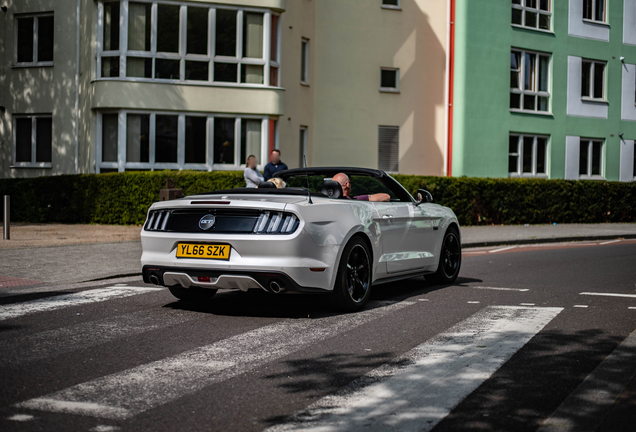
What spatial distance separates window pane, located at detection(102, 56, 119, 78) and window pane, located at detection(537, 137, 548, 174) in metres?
17.1

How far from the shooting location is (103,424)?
399 centimetres

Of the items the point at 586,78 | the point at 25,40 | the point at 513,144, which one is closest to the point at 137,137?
the point at 25,40

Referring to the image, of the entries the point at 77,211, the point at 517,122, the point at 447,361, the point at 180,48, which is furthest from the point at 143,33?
the point at 447,361

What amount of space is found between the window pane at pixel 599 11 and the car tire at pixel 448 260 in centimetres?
2599

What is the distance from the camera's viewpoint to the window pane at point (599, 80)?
32594 mm

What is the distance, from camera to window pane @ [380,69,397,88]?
28281mm

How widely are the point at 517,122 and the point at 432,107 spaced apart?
3.56 m

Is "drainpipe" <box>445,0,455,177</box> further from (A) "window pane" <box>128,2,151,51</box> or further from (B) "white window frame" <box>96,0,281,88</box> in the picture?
(A) "window pane" <box>128,2,151,51</box>

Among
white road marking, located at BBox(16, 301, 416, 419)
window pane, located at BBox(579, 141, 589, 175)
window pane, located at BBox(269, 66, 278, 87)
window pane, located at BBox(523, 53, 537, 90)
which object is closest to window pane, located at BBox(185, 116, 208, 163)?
window pane, located at BBox(269, 66, 278, 87)

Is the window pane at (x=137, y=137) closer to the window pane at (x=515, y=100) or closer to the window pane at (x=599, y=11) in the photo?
the window pane at (x=515, y=100)

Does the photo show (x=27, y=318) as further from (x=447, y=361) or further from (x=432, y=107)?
(x=432, y=107)

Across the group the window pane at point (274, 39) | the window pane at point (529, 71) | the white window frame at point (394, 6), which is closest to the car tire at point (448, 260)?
the window pane at point (274, 39)

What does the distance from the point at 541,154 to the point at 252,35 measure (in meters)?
13.8

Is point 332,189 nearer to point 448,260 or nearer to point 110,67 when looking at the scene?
point 448,260
